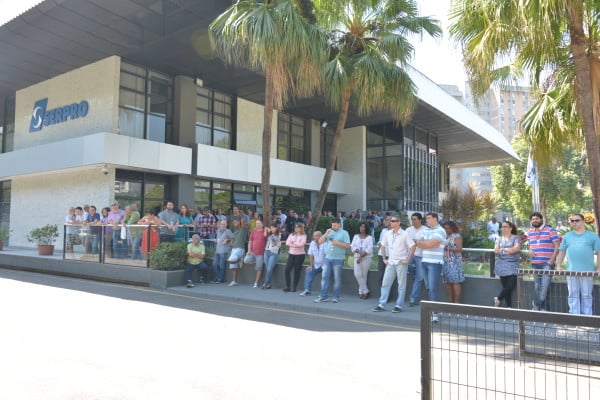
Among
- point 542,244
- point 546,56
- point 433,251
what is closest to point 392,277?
point 433,251

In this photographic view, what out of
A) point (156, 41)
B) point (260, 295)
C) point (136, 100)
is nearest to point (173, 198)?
point (136, 100)

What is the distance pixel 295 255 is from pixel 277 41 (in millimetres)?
5179

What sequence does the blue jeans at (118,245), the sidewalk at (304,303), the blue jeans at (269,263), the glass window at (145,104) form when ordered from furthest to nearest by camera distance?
1. the glass window at (145,104)
2. the blue jeans at (118,245)
3. the blue jeans at (269,263)
4. the sidewalk at (304,303)

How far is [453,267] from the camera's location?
8.67m

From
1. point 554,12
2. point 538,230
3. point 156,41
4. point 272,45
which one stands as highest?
point 156,41

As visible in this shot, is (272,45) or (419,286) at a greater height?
(272,45)

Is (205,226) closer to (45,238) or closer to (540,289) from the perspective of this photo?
(45,238)

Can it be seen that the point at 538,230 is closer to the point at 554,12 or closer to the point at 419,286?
the point at 419,286

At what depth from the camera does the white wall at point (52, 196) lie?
18.2 m

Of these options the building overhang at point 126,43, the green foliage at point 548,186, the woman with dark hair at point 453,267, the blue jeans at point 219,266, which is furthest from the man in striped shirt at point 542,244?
the green foliage at point 548,186

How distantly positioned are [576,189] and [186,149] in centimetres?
3660

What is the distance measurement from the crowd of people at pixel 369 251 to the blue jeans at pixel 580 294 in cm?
1

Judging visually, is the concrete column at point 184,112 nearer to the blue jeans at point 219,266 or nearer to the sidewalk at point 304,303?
the blue jeans at point 219,266

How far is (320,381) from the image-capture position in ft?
15.9
